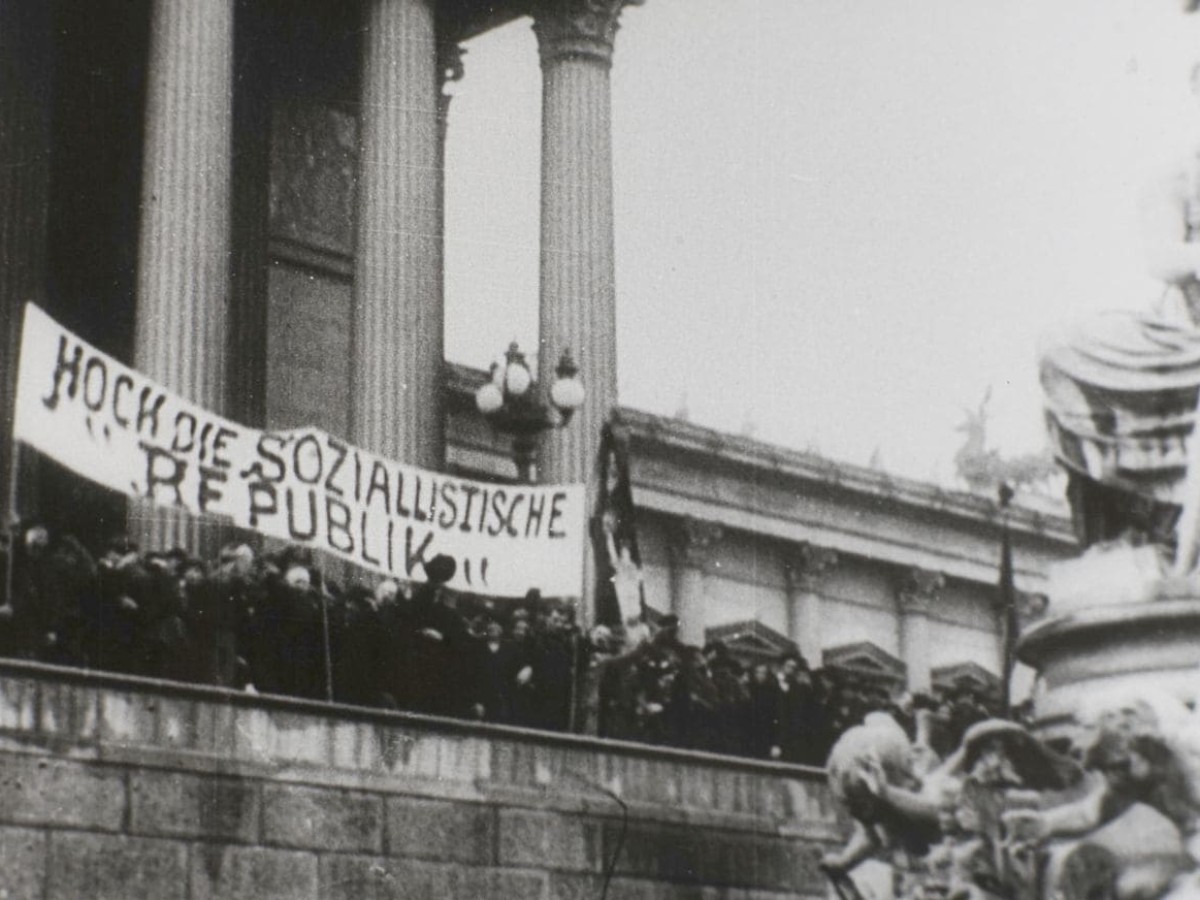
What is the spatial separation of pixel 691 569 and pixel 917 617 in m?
8.93

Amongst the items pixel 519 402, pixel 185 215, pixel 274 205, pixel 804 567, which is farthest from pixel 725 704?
pixel 804 567

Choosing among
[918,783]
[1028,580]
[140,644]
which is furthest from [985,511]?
[918,783]

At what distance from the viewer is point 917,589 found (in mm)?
60719

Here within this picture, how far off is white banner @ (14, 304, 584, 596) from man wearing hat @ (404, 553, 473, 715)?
441mm

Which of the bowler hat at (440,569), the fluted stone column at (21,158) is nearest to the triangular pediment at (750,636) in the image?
the fluted stone column at (21,158)

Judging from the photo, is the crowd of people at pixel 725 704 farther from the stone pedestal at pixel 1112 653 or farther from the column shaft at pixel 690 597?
the column shaft at pixel 690 597

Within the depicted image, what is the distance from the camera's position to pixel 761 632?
2132 inches

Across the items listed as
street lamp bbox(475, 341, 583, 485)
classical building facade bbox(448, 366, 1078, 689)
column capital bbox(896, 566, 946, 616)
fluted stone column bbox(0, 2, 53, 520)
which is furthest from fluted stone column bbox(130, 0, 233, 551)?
column capital bbox(896, 566, 946, 616)

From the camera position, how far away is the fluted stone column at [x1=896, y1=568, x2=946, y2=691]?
196ft

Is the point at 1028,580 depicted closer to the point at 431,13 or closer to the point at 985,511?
the point at 985,511

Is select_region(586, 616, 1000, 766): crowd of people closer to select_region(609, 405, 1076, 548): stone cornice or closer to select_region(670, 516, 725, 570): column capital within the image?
select_region(609, 405, 1076, 548): stone cornice

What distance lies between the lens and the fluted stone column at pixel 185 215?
26.0 metres

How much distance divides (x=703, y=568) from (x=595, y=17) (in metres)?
22.9

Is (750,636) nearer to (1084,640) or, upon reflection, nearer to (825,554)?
(825,554)
